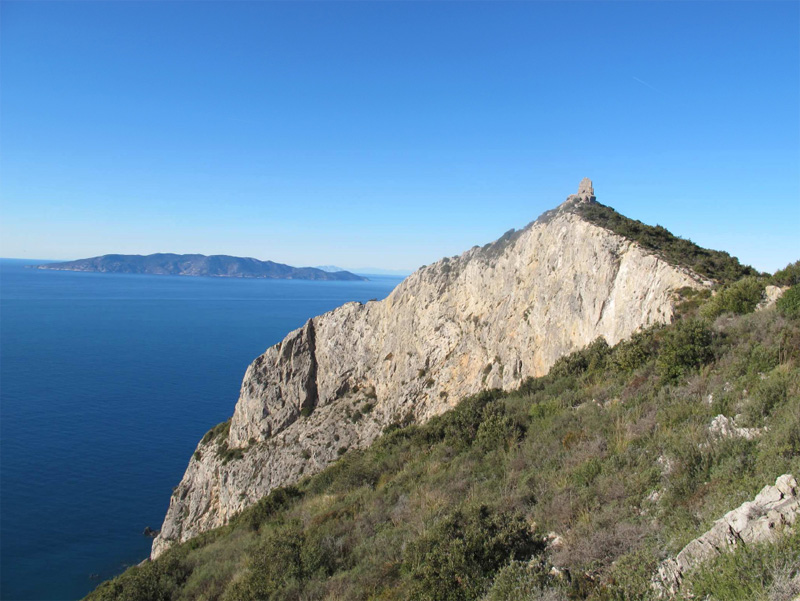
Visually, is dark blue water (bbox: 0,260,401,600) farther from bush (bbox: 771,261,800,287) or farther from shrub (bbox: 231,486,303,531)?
bush (bbox: 771,261,800,287)

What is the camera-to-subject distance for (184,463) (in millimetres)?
51656

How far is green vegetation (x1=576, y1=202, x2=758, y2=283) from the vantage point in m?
20.3

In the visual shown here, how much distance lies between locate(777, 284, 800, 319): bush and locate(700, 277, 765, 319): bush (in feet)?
7.02

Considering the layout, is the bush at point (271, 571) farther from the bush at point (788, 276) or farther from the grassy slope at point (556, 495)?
the bush at point (788, 276)

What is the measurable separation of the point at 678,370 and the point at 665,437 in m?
3.76

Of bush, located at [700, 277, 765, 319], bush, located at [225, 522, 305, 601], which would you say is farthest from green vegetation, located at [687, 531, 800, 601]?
bush, located at [700, 277, 765, 319]

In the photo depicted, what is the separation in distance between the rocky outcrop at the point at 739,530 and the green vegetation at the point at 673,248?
16789mm

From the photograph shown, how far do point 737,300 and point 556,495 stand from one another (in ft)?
37.7

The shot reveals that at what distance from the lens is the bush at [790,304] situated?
11.7 m

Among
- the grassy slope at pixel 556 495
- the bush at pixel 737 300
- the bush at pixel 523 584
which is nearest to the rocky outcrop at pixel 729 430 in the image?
the grassy slope at pixel 556 495

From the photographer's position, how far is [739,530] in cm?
502

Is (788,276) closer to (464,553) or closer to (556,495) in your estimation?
(556,495)

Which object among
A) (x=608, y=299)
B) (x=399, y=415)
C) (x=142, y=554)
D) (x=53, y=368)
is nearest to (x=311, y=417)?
(x=399, y=415)

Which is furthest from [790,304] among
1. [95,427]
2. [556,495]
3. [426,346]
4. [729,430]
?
[95,427]
